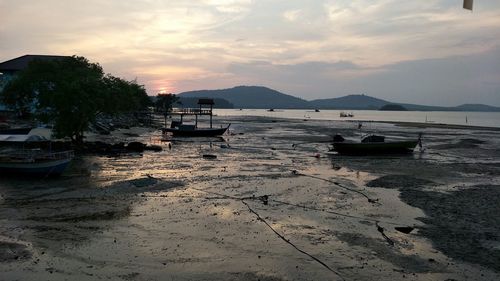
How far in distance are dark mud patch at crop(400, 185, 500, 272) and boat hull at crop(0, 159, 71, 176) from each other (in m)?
18.6

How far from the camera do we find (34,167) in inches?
923

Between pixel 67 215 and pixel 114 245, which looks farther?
pixel 67 215

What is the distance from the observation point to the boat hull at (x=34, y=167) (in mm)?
23391

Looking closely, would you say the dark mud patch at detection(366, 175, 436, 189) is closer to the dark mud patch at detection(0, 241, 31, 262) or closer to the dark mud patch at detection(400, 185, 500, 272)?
the dark mud patch at detection(400, 185, 500, 272)

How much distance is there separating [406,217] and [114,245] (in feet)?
35.4

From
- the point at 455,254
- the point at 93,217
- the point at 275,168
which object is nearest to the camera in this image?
the point at 455,254

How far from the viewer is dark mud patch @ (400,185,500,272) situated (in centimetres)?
1213

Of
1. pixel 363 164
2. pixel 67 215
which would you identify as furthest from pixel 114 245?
pixel 363 164

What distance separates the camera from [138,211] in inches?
643

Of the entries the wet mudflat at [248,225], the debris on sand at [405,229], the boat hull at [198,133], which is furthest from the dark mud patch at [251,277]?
the boat hull at [198,133]

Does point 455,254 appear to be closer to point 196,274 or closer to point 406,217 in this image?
point 406,217

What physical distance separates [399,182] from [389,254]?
13565 mm

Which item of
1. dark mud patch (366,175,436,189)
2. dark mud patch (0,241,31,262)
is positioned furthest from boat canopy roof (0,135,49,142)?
dark mud patch (366,175,436,189)

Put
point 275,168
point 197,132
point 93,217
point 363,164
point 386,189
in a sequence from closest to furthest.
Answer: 1. point 93,217
2. point 386,189
3. point 275,168
4. point 363,164
5. point 197,132
